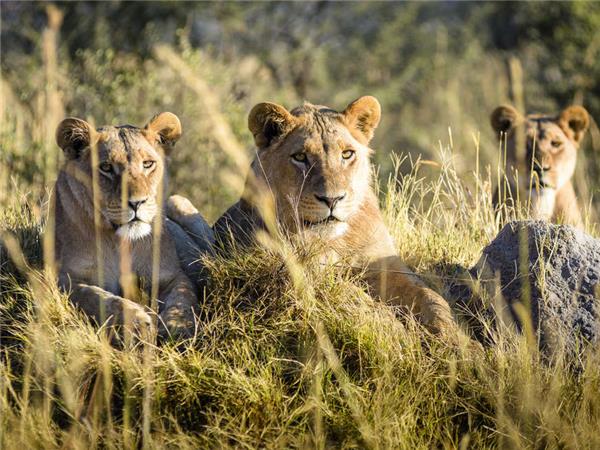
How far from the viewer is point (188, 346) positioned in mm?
4539

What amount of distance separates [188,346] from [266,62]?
12757 millimetres

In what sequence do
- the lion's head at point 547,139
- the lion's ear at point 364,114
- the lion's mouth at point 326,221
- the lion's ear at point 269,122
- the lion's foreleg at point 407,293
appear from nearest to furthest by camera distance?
the lion's foreleg at point 407,293
the lion's mouth at point 326,221
the lion's ear at point 269,122
the lion's ear at point 364,114
the lion's head at point 547,139

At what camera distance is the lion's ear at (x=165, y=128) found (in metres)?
5.30

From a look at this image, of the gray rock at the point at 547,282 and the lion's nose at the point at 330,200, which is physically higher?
the lion's nose at the point at 330,200

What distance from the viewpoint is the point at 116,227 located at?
492 cm

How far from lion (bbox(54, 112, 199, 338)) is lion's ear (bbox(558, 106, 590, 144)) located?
3590 millimetres

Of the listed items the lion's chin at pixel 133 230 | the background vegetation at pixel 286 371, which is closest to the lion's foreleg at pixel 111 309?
the background vegetation at pixel 286 371

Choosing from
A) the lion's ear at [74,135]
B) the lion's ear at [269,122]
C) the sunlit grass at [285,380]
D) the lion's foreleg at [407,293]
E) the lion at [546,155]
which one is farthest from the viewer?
the lion at [546,155]

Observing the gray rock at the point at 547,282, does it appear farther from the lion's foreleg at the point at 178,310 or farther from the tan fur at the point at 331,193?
the lion's foreleg at the point at 178,310

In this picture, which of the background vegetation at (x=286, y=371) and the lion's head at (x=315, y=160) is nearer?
the background vegetation at (x=286, y=371)

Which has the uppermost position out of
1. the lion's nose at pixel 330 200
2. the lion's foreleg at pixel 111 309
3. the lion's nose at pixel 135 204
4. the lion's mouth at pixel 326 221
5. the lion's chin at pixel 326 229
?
the lion's nose at pixel 135 204

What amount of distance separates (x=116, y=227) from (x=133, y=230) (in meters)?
0.13

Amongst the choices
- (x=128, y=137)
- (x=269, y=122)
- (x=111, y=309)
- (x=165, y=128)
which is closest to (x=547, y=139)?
(x=269, y=122)

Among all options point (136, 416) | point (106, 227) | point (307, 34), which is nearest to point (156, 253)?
point (106, 227)
